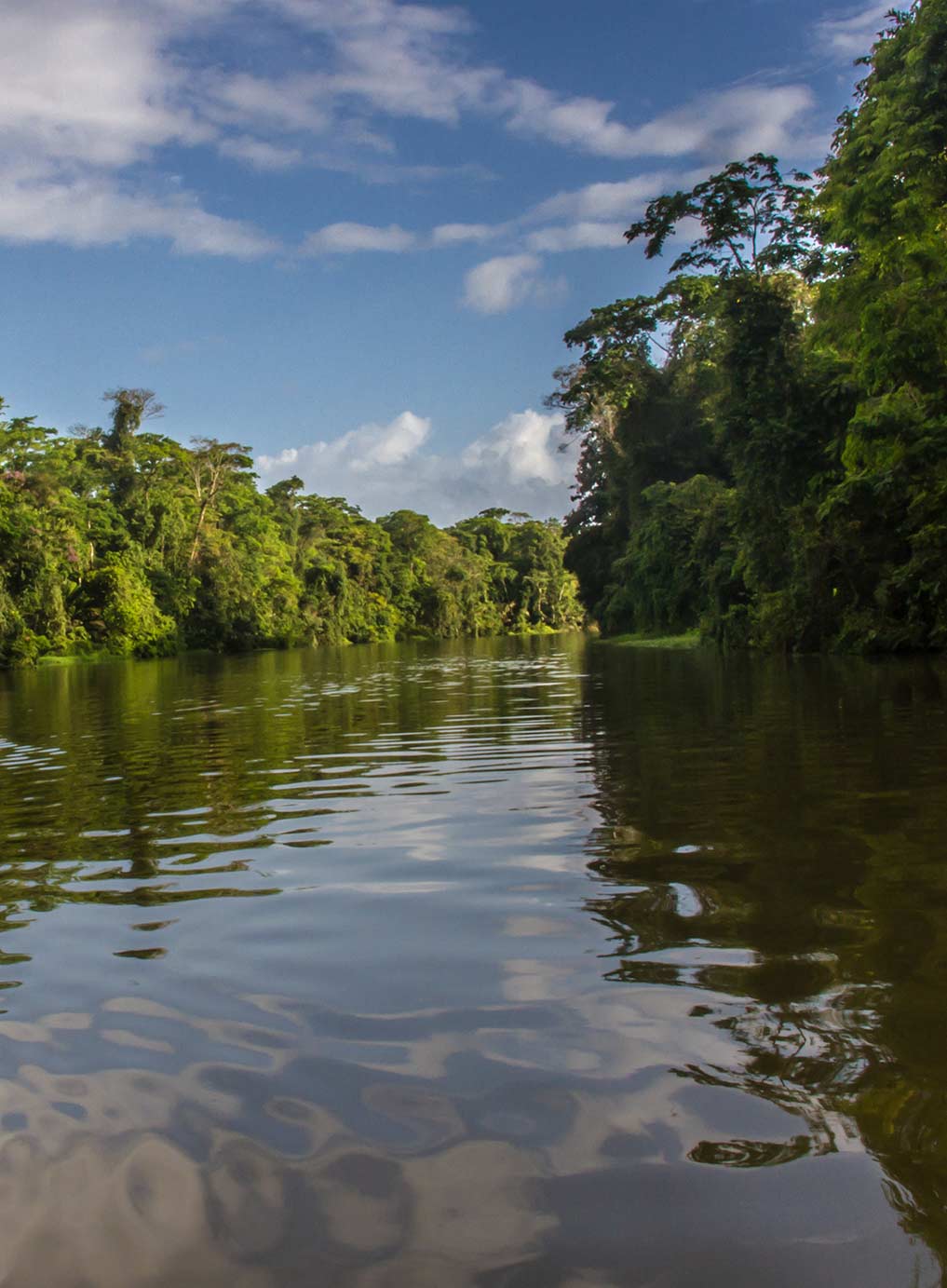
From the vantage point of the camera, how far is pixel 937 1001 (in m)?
2.48

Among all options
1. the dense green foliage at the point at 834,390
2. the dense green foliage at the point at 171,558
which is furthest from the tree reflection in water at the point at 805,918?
the dense green foliage at the point at 171,558

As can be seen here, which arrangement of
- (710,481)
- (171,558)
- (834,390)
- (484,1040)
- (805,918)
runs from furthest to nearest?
(171,558) → (710,481) → (834,390) → (805,918) → (484,1040)

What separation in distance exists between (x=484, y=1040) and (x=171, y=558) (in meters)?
56.0

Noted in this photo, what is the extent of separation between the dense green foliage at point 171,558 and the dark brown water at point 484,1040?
118 ft

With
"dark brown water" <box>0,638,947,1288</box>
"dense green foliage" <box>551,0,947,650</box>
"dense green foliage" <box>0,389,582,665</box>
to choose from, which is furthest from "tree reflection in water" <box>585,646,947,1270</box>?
"dense green foliage" <box>0,389,582,665</box>

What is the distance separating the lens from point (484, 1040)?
2389 mm

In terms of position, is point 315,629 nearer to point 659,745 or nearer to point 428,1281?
point 659,745

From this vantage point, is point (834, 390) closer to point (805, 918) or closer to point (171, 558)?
point (805, 918)

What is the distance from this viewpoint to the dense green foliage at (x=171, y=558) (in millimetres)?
42875

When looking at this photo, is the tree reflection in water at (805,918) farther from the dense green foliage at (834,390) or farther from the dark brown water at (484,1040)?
the dense green foliage at (834,390)

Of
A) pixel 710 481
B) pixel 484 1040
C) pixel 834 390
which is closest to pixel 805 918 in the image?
pixel 484 1040

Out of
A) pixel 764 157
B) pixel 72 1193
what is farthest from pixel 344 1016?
pixel 764 157

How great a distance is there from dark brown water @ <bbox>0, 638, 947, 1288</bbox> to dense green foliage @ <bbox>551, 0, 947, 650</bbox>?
473 inches

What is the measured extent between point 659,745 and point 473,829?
3.39m
